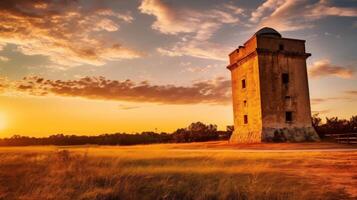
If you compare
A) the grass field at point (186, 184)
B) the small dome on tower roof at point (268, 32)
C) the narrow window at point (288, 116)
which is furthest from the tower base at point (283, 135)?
the grass field at point (186, 184)

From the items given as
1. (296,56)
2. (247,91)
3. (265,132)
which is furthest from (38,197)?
(296,56)

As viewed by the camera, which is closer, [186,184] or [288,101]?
[186,184]

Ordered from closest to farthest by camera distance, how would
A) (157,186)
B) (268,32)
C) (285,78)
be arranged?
(157,186) → (285,78) → (268,32)

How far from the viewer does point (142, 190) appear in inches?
346

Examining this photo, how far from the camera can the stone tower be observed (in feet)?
98.6

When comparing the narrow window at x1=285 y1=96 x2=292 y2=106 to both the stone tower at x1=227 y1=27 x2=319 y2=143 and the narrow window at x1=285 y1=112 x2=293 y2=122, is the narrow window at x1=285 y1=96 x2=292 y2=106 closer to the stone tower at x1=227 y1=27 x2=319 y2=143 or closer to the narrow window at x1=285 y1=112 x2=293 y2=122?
the stone tower at x1=227 y1=27 x2=319 y2=143

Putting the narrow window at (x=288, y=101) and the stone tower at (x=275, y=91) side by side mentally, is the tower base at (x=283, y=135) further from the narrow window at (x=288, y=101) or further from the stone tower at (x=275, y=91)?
the narrow window at (x=288, y=101)

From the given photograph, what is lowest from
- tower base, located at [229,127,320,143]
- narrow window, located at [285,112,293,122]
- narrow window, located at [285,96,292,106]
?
tower base, located at [229,127,320,143]

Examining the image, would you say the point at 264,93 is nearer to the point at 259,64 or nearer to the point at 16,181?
the point at 259,64

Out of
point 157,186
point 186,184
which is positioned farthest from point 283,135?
point 157,186

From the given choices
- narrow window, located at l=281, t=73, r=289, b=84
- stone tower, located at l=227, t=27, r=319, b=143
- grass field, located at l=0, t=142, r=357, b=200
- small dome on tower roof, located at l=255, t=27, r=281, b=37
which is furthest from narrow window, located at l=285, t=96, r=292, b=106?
grass field, located at l=0, t=142, r=357, b=200

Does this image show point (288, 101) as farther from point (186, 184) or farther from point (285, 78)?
point (186, 184)

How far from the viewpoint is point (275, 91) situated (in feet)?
101

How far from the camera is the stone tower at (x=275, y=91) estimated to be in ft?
98.6
